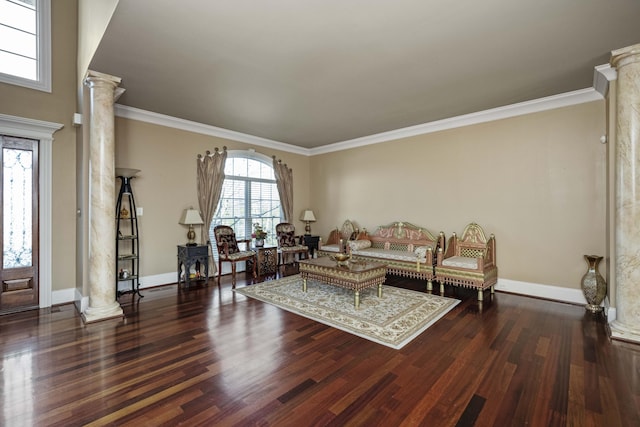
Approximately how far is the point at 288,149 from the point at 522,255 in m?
5.41

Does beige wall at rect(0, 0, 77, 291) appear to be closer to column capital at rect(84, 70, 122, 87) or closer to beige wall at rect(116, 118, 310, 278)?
beige wall at rect(116, 118, 310, 278)

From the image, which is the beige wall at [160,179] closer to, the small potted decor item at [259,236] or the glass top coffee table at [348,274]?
the small potted decor item at [259,236]

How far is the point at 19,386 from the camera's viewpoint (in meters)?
2.15

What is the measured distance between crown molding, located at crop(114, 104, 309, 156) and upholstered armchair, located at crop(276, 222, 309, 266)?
195 centimetres

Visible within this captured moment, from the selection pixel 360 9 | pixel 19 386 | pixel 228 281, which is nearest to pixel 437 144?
pixel 360 9

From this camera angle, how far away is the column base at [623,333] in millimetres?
2873

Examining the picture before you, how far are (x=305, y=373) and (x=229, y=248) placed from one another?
12.6ft

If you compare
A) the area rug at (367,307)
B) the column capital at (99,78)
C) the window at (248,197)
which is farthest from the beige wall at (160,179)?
the area rug at (367,307)

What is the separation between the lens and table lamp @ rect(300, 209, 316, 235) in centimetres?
746

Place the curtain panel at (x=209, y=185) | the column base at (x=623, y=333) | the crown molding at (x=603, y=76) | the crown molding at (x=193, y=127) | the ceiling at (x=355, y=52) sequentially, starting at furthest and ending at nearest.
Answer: the curtain panel at (x=209, y=185) < the crown molding at (x=193, y=127) < the crown molding at (x=603, y=76) < the column base at (x=623, y=333) < the ceiling at (x=355, y=52)

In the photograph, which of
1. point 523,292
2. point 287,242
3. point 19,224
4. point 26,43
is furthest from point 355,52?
point 19,224

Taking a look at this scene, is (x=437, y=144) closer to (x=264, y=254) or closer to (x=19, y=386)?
(x=264, y=254)

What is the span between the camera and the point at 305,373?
7.60ft

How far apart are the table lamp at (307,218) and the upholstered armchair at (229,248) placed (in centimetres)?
186
